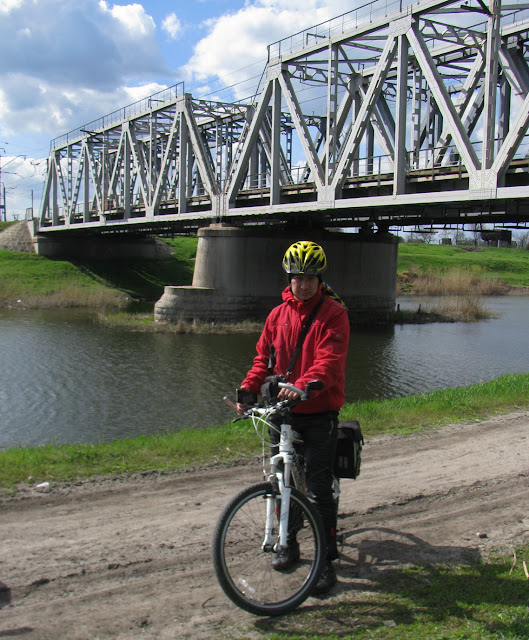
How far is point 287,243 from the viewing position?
40.1m

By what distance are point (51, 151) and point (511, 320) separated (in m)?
54.8

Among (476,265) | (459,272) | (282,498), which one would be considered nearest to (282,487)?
(282,498)

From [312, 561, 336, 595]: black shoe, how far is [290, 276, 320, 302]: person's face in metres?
1.91

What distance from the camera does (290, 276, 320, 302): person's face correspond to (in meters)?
4.72

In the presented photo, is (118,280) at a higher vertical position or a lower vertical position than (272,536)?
higher

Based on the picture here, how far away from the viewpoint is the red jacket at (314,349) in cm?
455

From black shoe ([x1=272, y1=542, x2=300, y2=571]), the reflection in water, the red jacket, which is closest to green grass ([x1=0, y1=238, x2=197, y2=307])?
the reflection in water

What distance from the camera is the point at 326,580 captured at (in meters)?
4.57

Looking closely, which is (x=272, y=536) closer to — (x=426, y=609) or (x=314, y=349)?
(x=426, y=609)

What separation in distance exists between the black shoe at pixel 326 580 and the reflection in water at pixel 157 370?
9.69 metres

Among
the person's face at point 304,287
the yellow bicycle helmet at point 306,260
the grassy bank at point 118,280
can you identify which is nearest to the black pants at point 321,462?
the person's face at point 304,287

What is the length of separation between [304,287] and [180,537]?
2.36 meters

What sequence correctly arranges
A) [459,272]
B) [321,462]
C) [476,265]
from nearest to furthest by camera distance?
[321,462] → [459,272] → [476,265]

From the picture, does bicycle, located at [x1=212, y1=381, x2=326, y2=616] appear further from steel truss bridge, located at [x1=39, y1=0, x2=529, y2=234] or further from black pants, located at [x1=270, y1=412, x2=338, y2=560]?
steel truss bridge, located at [x1=39, y1=0, x2=529, y2=234]
